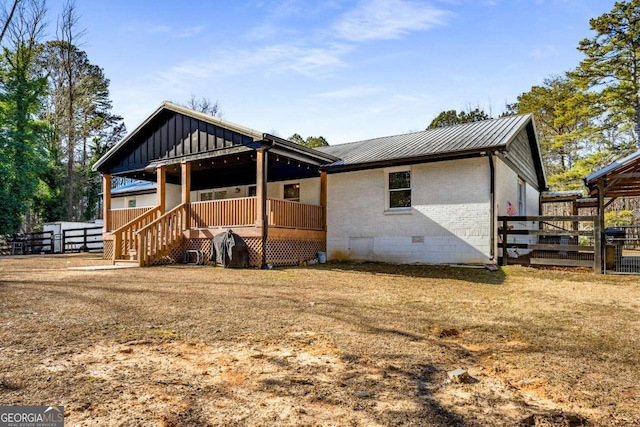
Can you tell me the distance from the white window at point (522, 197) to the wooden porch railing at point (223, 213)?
9981 millimetres

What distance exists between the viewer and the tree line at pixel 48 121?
2431 centimetres

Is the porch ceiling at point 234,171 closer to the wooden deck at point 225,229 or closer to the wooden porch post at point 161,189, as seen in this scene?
the wooden porch post at point 161,189

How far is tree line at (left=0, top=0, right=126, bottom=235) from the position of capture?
2431 cm

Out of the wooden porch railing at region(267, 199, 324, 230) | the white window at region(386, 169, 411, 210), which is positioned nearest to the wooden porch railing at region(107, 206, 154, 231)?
the wooden porch railing at region(267, 199, 324, 230)

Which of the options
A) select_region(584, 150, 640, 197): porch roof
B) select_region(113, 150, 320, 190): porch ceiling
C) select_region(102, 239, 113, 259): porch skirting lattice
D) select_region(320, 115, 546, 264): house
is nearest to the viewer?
select_region(584, 150, 640, 197): porch roof

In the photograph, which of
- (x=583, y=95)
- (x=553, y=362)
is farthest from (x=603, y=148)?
(x=553, y=362)

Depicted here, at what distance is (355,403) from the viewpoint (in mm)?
2451

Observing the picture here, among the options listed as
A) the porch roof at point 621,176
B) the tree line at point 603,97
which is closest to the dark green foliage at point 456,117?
the tree line at point 603,97

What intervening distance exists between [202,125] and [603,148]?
26249 mm

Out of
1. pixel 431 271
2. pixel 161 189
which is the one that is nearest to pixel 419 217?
pixel 431 271

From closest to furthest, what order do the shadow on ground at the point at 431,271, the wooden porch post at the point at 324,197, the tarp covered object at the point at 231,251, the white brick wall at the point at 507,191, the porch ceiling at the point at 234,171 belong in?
1. the shadow on ground at the point at 431,271
2. the tarp covered object at the point at 231,251
3. the white brick wall at the point at 507,191
4. the porch ceiling at the point at 234,171
5. the wooden porch post at the point at 324,197

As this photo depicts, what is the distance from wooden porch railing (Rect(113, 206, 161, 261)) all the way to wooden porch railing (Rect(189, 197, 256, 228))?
174cm

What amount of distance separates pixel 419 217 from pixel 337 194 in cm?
317

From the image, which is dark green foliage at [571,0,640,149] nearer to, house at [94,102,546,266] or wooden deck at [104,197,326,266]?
house at [94,102,546,266]
